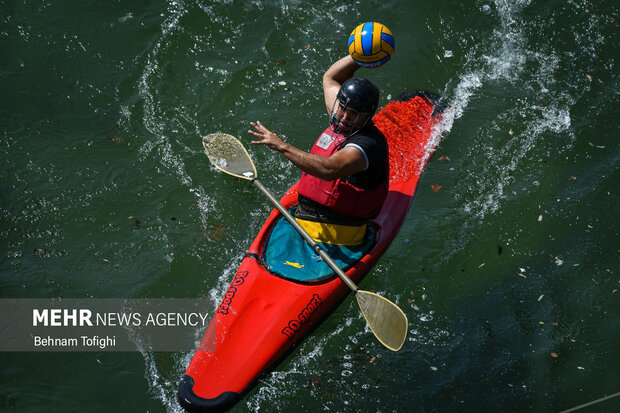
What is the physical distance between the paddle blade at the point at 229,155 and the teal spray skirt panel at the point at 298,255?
0.67 m

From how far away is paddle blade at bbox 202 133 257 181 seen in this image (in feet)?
17.7

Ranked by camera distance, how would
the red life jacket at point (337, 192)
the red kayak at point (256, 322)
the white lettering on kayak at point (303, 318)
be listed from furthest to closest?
the red life jacket at point (337, 192) < the white lettering on kayak at point (303, 318) < the red kayak at point (256, 322)

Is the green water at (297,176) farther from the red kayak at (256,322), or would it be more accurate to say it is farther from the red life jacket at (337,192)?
the red life jacket at (337,192)

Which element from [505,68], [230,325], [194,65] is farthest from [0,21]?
[505,68]

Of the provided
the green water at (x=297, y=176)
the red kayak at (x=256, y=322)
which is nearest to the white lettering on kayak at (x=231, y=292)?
the red kayak at (x=256, y=322)

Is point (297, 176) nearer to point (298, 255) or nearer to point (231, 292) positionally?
point (298, 255)

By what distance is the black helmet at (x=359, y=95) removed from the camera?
13.9 feet

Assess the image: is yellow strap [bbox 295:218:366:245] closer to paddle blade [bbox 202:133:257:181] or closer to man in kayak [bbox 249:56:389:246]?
man in kayak [bbox 249:56:389:246]

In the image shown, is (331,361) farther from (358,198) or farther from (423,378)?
(358,198)

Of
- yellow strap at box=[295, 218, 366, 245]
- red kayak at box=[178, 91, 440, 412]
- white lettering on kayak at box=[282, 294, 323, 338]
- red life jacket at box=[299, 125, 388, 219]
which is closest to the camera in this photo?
red kayak at box=[178, 91, 440, 412]

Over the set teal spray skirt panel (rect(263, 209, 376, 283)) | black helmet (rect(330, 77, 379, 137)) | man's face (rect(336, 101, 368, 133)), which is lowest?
teal spray skirt panel (rect(263, 209, 376, 283))

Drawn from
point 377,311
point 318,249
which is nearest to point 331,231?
point 318,249

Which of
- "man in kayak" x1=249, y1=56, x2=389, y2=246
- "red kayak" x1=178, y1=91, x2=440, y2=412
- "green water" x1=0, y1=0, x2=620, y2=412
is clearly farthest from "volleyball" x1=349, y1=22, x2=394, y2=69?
"green water" x1=0, y1=0, x2=620, y2=412

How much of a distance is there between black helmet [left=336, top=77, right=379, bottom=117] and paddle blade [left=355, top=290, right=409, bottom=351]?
1425mm
